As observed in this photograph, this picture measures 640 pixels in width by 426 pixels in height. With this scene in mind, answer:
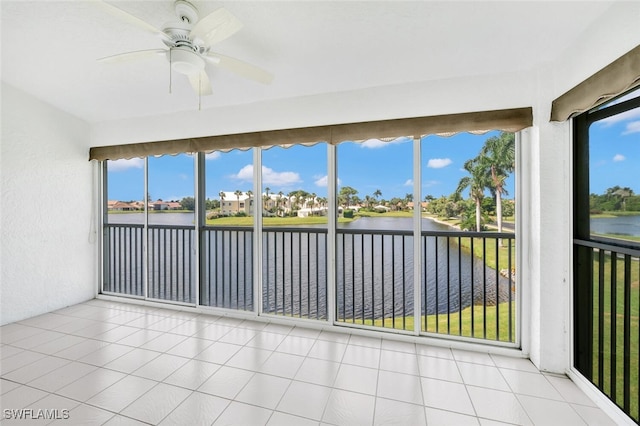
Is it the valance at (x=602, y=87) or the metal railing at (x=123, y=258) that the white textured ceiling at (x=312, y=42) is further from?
the metal railing at (x=123, y=258)

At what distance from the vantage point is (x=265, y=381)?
6.77ft

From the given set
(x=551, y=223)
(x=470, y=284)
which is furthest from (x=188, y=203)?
(x=551, y=223)

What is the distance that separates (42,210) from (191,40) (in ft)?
10.6

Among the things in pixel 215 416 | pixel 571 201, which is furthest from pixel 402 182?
pixel 215 416

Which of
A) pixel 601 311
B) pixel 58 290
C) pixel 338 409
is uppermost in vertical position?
pixel 601 311

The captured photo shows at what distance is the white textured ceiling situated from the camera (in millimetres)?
1815

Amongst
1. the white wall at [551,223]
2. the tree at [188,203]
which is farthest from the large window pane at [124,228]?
the white wall at [551,223]

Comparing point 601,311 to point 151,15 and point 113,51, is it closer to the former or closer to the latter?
point 151,15

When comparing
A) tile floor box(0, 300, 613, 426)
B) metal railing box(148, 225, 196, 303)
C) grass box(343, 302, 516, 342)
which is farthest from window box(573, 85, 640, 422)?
metal railing box(148, 225, 196, 303)

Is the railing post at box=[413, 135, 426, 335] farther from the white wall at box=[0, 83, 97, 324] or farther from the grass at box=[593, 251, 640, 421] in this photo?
the white wall at box=[0, 83, 97, 324]

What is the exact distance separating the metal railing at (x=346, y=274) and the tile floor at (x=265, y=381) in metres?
0.43

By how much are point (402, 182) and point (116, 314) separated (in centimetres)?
370

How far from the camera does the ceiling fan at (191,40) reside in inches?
58.1

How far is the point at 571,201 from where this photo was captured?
6.77 feet
